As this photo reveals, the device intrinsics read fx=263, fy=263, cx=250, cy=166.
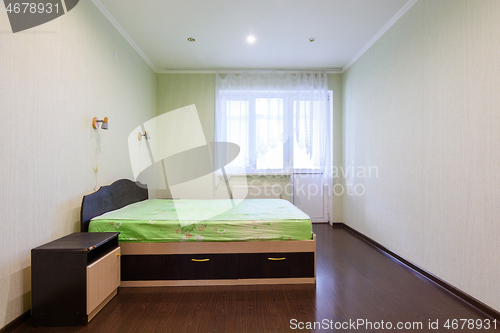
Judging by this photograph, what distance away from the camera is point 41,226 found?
199cm

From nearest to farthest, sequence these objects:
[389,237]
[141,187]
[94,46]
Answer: [94,46] → [389,237] → [141,187]

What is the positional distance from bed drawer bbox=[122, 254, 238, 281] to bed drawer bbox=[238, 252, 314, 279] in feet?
0.31

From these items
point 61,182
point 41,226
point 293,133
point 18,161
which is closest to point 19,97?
point 18,161

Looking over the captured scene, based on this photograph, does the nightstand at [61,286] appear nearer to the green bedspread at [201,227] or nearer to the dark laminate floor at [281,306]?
the dark laminate floor at [281,306]

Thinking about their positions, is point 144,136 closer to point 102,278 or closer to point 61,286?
point 102,278

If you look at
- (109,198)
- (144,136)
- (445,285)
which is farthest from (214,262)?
(144,136)

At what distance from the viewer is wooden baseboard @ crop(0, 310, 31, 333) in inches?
66.1

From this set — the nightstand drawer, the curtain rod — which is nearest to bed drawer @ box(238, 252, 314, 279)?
the nightstand drawer

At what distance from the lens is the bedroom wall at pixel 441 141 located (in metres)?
1.95

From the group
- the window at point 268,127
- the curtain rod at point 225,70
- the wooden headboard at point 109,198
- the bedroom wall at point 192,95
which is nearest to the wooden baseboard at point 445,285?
the window at point 268,127

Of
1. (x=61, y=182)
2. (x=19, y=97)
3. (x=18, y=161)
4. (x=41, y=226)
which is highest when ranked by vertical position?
(x=19, y=97)

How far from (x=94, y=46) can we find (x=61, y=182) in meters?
1.49

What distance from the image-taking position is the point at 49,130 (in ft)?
6.82

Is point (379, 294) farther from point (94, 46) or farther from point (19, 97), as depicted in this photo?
point (94, 46)
